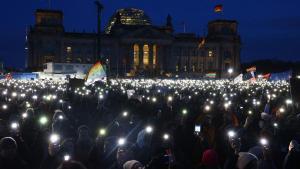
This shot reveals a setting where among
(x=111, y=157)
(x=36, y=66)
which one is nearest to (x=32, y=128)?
(x=111, y=157)

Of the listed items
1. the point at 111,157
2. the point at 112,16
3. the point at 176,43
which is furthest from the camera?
the point at 112,16

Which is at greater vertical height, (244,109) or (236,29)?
(236,29)

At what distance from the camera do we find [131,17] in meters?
140

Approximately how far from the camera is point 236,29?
4958 inches

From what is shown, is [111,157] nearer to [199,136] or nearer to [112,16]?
[199,136]

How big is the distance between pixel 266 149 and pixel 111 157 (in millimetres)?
2955

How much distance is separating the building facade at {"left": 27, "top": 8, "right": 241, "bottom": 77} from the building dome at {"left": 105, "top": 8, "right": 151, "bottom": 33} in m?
5.20

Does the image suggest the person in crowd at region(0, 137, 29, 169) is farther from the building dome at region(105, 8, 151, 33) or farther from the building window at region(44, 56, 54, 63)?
the building dome at region(105, 8, 151, 33)

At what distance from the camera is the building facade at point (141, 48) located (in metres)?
112

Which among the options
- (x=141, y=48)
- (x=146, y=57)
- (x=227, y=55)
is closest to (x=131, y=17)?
(x=146, y=57)

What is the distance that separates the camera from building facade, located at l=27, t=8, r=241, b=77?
4412 inches

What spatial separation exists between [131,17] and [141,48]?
77.9 ft

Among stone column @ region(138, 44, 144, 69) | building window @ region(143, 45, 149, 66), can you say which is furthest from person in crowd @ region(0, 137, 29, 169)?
building window @ region(143, 45, 149, 66)

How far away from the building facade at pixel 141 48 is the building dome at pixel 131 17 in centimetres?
520
